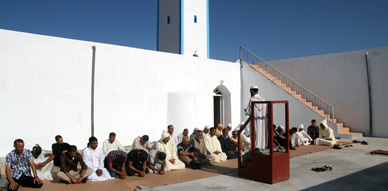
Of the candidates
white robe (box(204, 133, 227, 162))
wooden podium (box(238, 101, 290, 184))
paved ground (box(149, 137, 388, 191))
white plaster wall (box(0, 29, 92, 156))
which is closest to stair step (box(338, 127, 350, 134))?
paved ground (box(149, 137, 388, 191))

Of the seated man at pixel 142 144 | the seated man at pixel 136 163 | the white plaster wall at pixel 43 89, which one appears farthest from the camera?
the white plaster wall at pixel 43 89

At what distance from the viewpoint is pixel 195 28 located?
16578 mm

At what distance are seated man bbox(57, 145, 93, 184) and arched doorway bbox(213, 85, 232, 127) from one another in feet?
27.5

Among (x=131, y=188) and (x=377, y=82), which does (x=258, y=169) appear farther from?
(x=377, y=82)

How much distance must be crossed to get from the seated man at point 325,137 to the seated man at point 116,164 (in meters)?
7.19

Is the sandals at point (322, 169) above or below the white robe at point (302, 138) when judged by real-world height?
below

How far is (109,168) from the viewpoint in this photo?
621 cm

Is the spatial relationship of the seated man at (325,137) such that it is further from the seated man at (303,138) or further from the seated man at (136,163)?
the seated man at (136,163)

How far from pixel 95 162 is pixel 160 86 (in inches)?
205

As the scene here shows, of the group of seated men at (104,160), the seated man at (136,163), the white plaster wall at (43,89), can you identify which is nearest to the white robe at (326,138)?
the group of seated men at (104,160)

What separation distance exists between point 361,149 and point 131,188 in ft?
24.4

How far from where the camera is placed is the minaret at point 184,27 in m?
16.0

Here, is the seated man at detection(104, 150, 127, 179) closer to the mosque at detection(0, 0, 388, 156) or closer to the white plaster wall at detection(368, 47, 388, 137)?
the mosque at detection(0, 0, 388, 156)

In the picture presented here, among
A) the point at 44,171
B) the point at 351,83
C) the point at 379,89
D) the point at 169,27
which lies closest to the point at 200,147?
the point at 44,171
